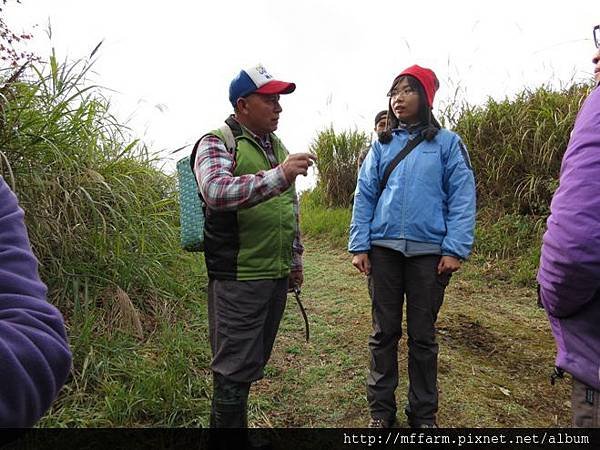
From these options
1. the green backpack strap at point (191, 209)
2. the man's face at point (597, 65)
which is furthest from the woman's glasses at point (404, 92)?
the man's face at point (597, 65)

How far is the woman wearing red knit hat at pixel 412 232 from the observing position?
2.24 meters

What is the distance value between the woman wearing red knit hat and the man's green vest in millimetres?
589

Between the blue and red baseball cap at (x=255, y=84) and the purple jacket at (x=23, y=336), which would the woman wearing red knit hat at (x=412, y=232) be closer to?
the blue and red baseball cap at (x=255, y=84)

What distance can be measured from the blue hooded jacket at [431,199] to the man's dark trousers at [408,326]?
11 centimetres

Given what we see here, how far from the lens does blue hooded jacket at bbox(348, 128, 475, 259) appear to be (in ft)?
7.31

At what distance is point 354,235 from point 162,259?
1.68 metres

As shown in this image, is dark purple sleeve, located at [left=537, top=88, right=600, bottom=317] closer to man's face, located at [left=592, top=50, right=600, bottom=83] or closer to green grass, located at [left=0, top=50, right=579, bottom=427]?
man's face, located at [left=592, top=50, right=600, bottom=83]

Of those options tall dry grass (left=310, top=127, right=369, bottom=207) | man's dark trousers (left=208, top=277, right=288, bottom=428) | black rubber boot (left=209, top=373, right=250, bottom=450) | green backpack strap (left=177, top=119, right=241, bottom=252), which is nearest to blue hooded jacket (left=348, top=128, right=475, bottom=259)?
man's dark trousers (left=208, top=277, right=288, bottom=428)

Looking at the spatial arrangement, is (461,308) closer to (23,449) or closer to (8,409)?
(23,449)

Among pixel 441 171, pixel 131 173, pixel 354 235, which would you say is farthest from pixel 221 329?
pixel 131 173

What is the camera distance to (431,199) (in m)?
2.25

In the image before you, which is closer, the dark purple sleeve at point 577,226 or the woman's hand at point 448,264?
the dark purple sleeve at point 577,226

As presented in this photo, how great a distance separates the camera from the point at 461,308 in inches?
162

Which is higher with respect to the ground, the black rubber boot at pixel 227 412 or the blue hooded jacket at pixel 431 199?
the blue hooded jacket at pixel 431 199
